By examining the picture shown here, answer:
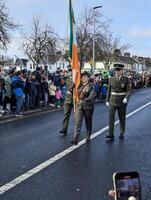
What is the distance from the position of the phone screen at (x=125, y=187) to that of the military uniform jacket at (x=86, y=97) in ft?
24.7

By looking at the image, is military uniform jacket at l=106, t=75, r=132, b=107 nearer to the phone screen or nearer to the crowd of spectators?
the crowd of spectators

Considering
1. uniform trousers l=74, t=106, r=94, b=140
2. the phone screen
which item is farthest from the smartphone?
uniform trousers l=74, t=106, r=94, b=140

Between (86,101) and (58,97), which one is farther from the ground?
(86,101)

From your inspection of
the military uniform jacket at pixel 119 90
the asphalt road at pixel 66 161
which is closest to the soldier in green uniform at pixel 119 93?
the military uniform jacket at pixel 119 90

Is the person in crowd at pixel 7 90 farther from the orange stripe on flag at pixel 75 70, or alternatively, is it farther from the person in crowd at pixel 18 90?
the orange stripe on flag at pixel 75 70

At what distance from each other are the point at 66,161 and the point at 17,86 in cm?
995

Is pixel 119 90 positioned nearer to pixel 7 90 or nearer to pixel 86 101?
pixel 86 101

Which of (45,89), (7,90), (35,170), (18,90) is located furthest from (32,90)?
(35,170)

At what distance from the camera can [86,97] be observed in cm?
1166

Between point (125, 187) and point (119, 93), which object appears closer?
point (125, 187)

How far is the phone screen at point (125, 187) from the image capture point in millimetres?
4004

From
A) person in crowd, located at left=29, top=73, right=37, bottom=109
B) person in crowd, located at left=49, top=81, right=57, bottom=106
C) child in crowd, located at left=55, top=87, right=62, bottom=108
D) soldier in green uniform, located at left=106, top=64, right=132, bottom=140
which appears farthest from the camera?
child in crowd, located at left=55, top=87, right=62, bottom=108

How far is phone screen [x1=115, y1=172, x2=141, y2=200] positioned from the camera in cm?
400

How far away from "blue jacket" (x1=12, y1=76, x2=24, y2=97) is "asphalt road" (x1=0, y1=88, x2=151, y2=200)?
13.7 feet
